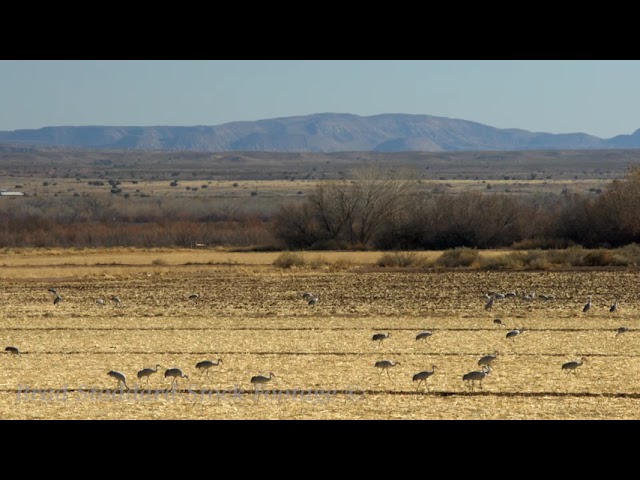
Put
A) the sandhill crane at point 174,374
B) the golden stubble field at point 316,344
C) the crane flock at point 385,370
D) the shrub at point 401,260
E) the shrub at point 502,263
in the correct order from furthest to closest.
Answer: the shrub at point 401,260 < the shrub at point 502,263 < the sandhill crane at point 174,374 < the crane flock at point 385,370 < the golden stubble field at point 316,344

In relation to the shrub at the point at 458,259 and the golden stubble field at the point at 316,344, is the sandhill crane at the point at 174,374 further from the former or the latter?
the shrub at the point at 458,259

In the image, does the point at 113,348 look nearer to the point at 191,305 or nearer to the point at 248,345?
the point at 248,345

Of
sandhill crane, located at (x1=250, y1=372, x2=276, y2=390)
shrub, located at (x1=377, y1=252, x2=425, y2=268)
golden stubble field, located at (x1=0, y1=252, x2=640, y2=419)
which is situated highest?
sandhill crane, located at (x1=250, y1=372, x2=276, y2=390)

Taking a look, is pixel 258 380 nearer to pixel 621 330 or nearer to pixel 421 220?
pixel 621 330

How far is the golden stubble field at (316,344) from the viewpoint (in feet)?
42.5

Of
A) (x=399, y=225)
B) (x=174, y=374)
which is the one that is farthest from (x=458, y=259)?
(x=174, y=374)

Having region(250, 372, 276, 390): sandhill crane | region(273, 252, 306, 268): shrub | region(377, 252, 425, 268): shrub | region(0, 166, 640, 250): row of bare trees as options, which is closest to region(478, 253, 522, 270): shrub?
region(377, 252, 425, 268): shrub

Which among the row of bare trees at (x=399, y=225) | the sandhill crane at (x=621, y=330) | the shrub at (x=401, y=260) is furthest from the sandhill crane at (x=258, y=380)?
the row of bare trees at (x=399, y=225)

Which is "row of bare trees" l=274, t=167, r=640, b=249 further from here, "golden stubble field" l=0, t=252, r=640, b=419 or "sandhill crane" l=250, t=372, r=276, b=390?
"sandhill crane" l=250, t=372, r=276, b=390

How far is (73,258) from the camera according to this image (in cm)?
5169

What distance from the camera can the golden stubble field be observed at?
13.0 m

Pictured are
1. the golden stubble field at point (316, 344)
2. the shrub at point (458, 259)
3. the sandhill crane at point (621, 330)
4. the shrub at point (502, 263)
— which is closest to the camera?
the golden stubble field at point (316, 344)
